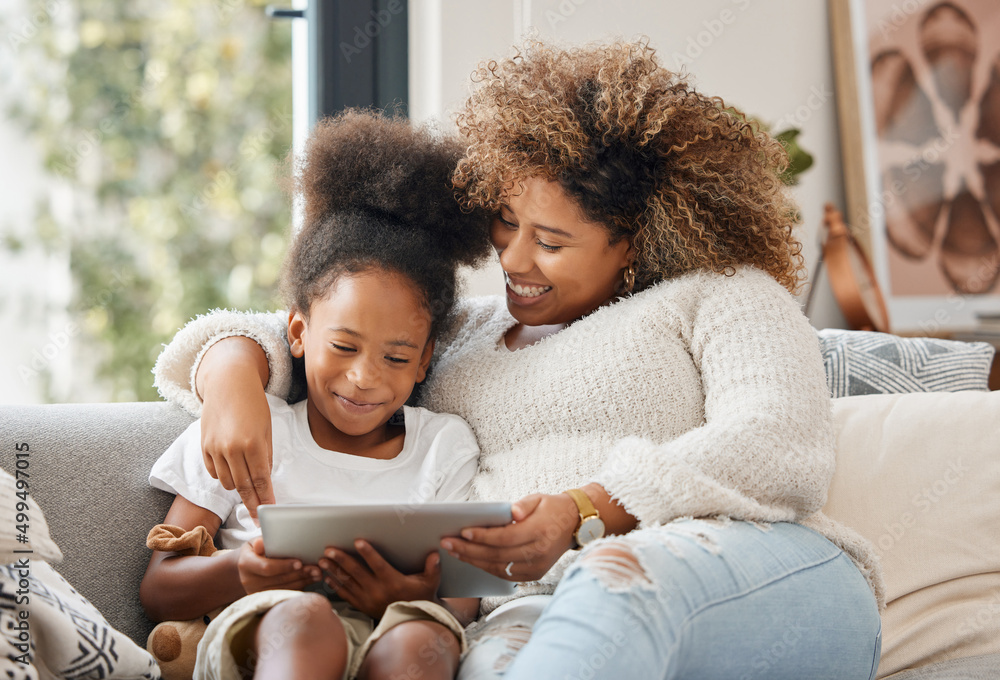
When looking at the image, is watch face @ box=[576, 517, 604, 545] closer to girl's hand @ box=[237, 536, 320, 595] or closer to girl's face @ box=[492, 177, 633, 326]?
girl's hand @ box=[237, 536, 320, 595]

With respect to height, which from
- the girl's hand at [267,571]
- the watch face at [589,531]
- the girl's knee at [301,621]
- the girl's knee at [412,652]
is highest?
the watch face at [589,531]

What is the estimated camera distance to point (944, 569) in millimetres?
1176

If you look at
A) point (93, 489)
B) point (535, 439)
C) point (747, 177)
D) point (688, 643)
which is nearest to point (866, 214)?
point (747, 177)

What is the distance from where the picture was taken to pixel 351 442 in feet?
3.97

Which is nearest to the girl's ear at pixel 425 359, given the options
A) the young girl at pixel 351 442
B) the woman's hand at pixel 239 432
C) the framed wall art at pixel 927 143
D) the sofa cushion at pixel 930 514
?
the young girl at pixel 351 442

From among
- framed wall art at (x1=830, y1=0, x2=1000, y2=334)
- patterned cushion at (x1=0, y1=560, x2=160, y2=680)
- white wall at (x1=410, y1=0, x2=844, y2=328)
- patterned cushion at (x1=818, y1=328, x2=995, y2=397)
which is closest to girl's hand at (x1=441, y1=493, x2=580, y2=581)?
patterned cushion at (x1=0, y1=560, x2=160, y2=680)

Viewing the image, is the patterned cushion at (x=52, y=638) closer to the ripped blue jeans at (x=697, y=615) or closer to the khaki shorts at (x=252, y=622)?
the khaki shorts at (x=252, y=622)

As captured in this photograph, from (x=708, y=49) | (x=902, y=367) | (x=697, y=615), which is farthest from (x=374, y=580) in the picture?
(x=708, y=49)

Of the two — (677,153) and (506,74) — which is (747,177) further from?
(506,74)

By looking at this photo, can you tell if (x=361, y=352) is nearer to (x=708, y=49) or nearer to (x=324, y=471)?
(x=324, y=471)

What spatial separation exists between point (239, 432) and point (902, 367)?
1.09 metres

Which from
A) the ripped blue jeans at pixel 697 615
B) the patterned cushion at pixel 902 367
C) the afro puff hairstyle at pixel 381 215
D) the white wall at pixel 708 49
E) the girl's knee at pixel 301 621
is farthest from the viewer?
the white wall at pixel 708 49

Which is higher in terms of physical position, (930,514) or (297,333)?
(297,333)

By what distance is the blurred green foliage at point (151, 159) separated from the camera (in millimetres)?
2582
